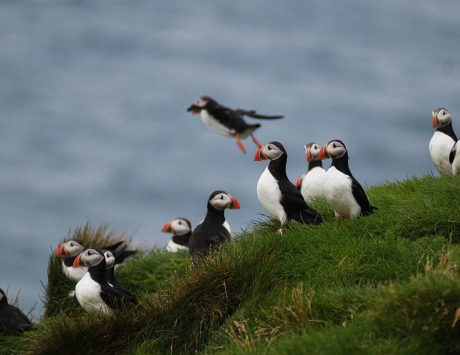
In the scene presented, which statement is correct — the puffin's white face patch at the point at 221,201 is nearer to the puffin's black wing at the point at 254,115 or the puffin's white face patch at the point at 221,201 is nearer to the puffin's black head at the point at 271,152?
the puffin's black head at the point at 271,152

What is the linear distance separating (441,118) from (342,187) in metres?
2.63

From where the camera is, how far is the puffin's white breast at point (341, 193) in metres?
6.57

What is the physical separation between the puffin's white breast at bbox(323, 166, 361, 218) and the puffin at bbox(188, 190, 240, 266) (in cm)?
128

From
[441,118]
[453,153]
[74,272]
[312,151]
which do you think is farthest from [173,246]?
[453,153]

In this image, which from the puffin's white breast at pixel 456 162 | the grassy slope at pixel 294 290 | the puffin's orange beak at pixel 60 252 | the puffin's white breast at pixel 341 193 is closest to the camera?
the grassy slope at pixel 294 290

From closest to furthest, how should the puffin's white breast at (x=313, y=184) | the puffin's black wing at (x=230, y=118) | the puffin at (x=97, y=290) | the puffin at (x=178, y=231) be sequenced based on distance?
the puffin at (x=97, y=290), the puffin's white breast at (x=313, y=184), the puffin at (x=178, y=231), the puffin's black wing at (x=230, y=118)

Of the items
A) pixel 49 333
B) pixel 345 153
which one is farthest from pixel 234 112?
pixel 49 333

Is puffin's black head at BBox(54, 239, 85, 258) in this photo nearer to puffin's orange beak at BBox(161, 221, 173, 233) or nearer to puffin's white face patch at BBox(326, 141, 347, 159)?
puffin's orange beak at BBox(161, 221, 173, 233)

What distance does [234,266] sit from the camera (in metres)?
6.35

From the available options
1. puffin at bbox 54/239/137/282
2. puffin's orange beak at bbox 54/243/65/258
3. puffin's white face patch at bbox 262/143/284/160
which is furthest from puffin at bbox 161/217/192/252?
puffin's white face patch at bbox 262/143/284/160

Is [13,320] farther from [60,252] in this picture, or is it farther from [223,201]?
[223,201]

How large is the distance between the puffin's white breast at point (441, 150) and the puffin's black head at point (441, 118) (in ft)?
0.42

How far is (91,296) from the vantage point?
727 cm

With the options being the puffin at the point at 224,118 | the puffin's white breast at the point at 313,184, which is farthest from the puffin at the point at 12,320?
the puffin at the point at 224,118
